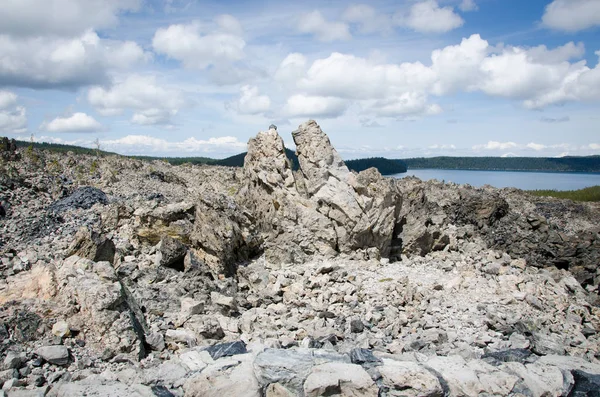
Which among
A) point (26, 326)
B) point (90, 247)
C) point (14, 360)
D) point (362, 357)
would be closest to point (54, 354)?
point (14, 360)

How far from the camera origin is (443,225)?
69.6ft

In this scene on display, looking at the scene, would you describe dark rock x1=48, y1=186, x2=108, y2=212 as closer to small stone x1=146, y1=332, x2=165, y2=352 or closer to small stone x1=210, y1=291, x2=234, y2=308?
small stone x1=210, y1=291, x2=234, y2=308

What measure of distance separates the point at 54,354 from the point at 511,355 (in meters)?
10.5

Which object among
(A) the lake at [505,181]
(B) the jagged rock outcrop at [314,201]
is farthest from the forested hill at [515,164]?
(B) the jagged rock outcrop at [314,201]

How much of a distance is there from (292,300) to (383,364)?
15.6ft

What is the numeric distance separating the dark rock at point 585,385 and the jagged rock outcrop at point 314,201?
8.42 m

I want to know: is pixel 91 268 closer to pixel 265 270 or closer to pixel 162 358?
pixel 162 358

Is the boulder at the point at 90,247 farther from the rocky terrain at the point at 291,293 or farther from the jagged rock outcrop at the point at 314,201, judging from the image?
the jagged rock outcrop at the point at 314,201

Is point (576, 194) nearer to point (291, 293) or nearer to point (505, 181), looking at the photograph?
point (505, 181)

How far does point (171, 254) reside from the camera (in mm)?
13719

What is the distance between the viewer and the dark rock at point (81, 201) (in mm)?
18994

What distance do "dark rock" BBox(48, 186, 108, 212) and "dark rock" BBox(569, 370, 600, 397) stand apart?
19880 millimetres

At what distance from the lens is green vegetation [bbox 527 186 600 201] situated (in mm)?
55263

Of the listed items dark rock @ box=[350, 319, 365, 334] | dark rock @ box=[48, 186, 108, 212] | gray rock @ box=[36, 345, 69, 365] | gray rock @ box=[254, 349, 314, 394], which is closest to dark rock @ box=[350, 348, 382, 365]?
gray rock @ box=[254, 349, 314, 394]
